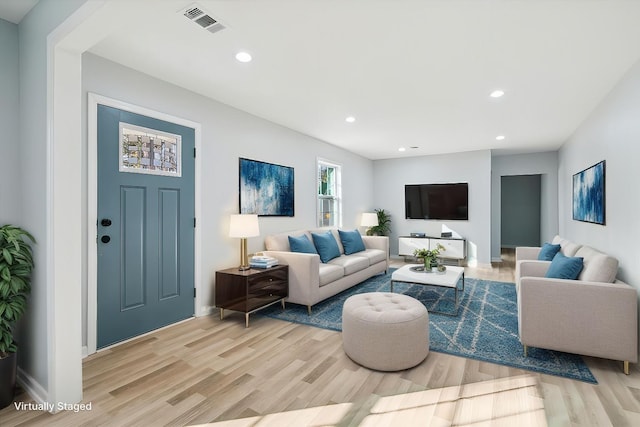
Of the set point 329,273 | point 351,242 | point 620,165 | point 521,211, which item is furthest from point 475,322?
point 521,211

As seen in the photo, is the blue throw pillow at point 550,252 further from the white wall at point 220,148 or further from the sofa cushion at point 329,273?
the white wall at point 220,148

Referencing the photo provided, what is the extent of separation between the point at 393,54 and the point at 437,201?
513cm

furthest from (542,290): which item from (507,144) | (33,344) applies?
(507,144)

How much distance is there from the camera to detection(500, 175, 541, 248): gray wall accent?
9.29 meters

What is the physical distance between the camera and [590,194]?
3869mm

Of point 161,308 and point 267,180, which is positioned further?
point 267,180

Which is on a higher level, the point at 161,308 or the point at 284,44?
the point at 284,44

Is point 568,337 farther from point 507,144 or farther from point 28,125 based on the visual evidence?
point 507,144

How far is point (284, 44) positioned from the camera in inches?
95.9

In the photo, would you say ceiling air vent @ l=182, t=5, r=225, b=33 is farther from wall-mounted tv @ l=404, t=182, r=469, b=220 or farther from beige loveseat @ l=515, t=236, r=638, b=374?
wall-mounted tv @ l=404, t=182, r=469, b=220

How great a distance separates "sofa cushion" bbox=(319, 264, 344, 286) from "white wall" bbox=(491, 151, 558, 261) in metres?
5.00

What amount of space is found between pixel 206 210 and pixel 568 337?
347cm

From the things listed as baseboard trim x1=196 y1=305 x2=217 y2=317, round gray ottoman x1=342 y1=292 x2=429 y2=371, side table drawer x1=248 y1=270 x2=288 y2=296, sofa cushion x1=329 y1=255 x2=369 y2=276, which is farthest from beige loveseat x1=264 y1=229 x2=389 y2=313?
round gray ottoman x1=342 y1=292 x2=429 y2=371

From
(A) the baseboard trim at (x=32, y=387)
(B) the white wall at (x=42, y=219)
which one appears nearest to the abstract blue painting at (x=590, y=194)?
(B) the white wall at (x=42, y=219)
